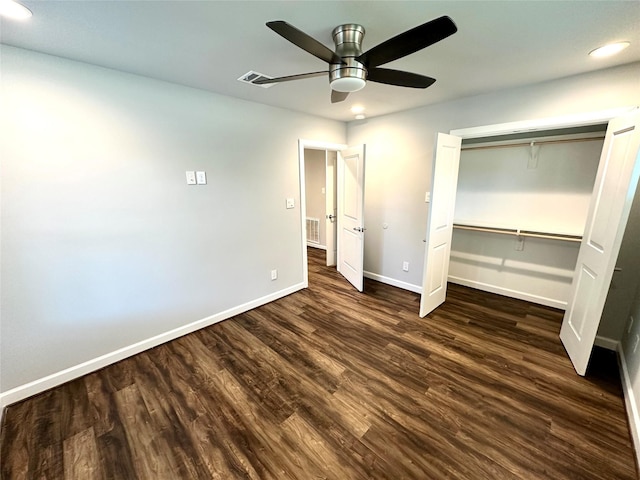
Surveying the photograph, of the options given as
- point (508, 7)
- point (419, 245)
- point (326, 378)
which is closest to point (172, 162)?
point (326, 378)

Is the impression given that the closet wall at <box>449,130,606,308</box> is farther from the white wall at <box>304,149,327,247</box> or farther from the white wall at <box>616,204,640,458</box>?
the white wall at <box>304,149,327,247</box>

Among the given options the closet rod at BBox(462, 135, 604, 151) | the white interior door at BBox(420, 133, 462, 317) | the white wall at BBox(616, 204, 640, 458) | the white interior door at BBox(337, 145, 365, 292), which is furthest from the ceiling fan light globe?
the closet rod at BBox(462, 135, 604, 151)

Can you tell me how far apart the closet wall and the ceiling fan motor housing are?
2660mm

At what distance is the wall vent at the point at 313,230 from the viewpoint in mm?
5840

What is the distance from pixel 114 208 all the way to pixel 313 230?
415cm

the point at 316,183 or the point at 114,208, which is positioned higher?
the point at 316,183

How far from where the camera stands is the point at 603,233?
1.99m

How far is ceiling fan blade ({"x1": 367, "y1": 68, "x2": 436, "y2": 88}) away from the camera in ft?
5.06

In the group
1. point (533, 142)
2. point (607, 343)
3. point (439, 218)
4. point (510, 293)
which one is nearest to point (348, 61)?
point (439, 218)

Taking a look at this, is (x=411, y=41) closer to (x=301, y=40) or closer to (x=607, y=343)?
(x=301, y=40)

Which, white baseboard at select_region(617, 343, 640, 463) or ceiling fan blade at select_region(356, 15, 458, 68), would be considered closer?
ceiling fan blade at select_region(356, 15, 458, 68)

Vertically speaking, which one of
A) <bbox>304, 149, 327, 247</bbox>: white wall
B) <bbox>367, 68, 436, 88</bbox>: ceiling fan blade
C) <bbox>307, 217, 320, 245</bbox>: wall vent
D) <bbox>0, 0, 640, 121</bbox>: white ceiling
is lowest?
<bbox>307, 217, 320, 245</bbox>: wall vent

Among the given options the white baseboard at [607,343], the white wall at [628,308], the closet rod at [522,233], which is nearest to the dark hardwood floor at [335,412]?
the white wall at [628,308]

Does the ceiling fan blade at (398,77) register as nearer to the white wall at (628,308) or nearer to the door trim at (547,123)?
the door trim at (547,123)
